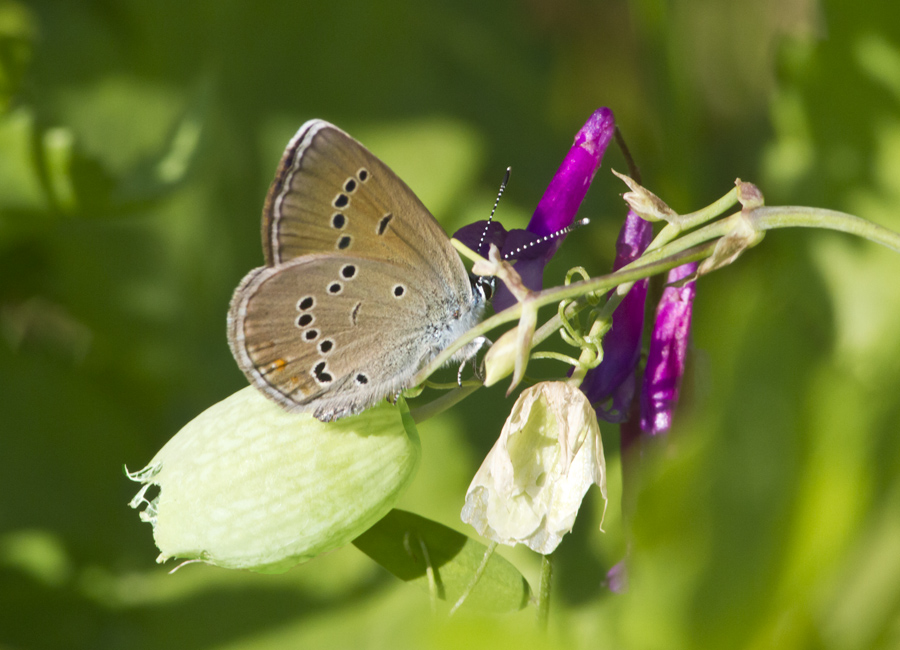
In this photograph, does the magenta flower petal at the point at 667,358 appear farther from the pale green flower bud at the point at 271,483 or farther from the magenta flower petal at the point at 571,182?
the pale green flower bud at the point at 271,483

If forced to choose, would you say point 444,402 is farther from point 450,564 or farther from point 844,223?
point 844,223

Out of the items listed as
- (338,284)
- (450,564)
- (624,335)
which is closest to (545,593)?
(450,564)

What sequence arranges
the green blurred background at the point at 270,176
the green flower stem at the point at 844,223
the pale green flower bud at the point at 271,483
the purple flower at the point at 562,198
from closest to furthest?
1. the green flower stem at the point at 844,223
2. the pale green flower bud at the point at 271,483
3. the purple flower at the point at 562,198
4. the green blurred background at the point at 270,176

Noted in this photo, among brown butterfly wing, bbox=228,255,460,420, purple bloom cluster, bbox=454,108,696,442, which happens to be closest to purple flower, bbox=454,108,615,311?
purple bloom cluster, bbox=454,108,696,442

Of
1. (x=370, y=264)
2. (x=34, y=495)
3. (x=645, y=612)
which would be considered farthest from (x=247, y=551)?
(x=34, y=495)

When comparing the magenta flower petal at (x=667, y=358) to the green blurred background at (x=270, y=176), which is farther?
the green blurred background at (x=270, y=176)

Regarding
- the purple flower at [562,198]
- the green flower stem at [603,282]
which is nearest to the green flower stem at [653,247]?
the green flower stem at [603,282]

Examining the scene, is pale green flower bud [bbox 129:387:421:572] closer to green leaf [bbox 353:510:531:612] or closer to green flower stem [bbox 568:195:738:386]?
green leaf [bbox 353:510:531:612]
